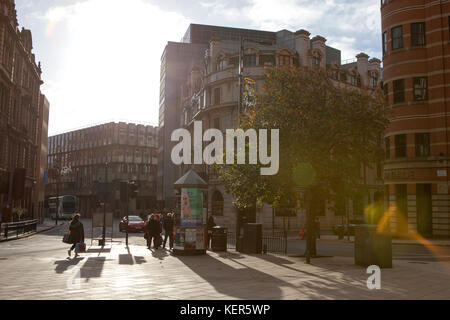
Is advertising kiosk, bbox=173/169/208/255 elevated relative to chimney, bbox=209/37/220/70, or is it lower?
lower

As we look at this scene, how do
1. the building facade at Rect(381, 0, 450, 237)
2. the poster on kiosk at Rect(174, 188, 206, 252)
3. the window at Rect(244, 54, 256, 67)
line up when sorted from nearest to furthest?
the poster on kiosk at Rect(174, 188, 206, 252) < the building facade at Rect(381, 0, 450, 237) < the window at Rect(244, 54, 256, 67)

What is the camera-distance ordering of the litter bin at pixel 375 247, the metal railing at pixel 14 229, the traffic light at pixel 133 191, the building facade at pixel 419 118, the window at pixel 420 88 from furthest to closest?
the window at pixel 420 88 < the building facade at pixel 419 118 < the metal railing at pixel 14 229 < the traffic light at pixel 133 191 < the litter bin at pixel 375 247

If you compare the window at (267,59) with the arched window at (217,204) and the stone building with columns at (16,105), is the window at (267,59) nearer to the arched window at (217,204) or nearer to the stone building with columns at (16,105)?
the arched window at (217,204)

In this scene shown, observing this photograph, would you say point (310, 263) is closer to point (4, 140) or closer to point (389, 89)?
point (389, 89)

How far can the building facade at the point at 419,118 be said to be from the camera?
1137 inches

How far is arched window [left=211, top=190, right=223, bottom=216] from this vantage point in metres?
42.6

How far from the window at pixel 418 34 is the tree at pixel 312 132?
1597 centimetres

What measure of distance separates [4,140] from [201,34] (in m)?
41.8

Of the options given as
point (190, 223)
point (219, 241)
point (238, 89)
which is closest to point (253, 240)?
point (219, 241)

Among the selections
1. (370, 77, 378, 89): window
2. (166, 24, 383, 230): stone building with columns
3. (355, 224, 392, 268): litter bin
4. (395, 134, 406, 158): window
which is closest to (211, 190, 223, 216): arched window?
(166, 24, 383, 230): stone building with columns

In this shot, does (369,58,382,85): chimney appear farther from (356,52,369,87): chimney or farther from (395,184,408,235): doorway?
(395,184,408,235): doorway

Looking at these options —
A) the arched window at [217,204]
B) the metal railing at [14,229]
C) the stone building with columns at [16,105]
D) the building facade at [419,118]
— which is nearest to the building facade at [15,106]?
the stone building with columns at [16,105]

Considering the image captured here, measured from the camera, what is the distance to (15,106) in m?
42.8

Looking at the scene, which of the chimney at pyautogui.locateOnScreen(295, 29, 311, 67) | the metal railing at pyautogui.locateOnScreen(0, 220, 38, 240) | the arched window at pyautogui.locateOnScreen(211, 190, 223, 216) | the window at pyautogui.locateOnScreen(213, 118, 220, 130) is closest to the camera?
the metal railing at pyautogui.locateOnScreen(0, 220, 38, 240)
